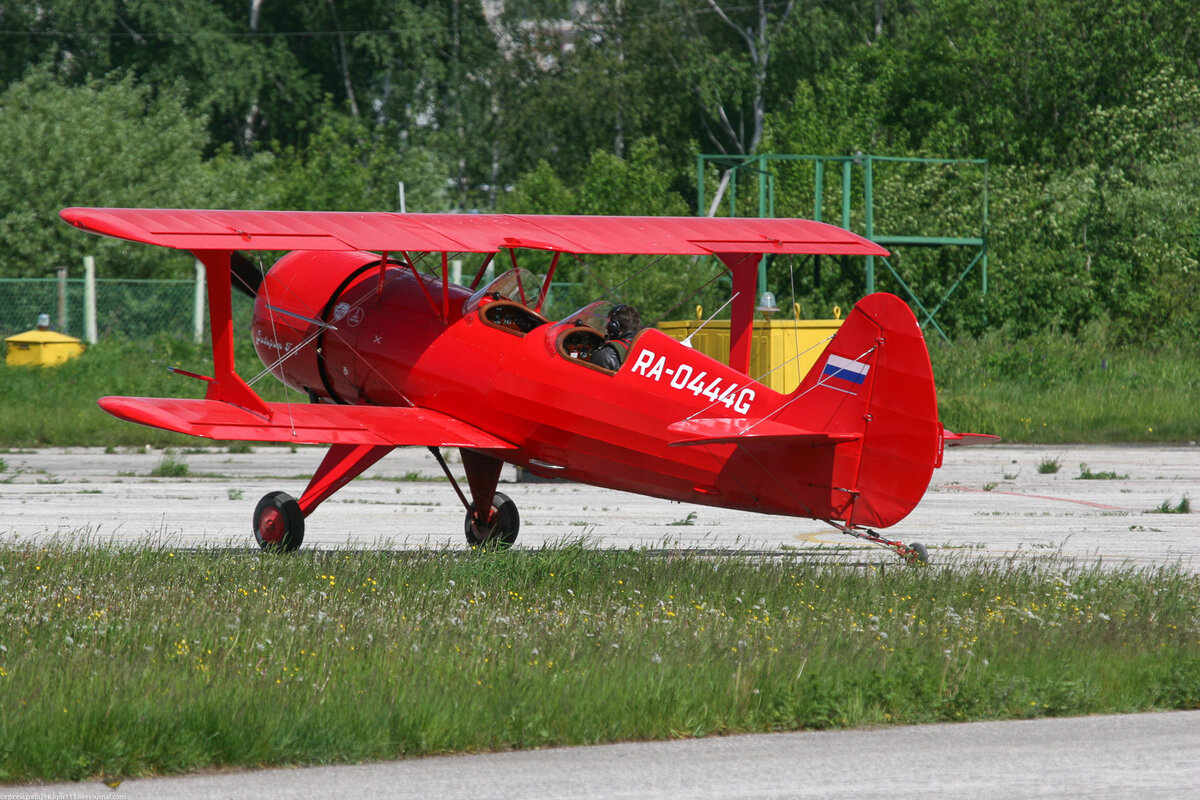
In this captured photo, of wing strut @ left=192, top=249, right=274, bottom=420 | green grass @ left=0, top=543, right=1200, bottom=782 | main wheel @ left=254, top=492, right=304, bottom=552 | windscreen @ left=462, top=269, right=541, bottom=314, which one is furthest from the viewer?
windscreen @ left=462, top=269, right=541, bottom=314

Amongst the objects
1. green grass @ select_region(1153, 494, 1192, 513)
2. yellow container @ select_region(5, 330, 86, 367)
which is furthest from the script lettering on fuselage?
yellow container @ select_region(5, 330, 86, 367)

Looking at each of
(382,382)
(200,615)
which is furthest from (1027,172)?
(200,615)

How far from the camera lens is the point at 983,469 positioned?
65.3ft

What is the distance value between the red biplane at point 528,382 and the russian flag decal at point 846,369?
2cm

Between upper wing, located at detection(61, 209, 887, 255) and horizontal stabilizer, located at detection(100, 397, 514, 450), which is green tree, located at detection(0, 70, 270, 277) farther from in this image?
horizontal stabilizer, located at detection(100, 397, 514, 450)

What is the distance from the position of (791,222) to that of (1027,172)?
24161 millimetres

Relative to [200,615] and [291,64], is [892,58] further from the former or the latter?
[200,615]

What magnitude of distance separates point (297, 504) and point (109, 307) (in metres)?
17.6

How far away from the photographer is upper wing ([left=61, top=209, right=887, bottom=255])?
35.7 feet

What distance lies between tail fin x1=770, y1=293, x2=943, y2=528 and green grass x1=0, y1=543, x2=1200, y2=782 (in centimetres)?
61

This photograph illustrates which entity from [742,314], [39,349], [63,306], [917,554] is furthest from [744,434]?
[63,306]

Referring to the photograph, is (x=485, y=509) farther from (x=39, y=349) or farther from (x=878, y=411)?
(x=39, y=349)

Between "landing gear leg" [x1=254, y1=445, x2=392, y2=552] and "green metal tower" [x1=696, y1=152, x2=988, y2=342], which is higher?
"green metal tower" [x1=696, y1=152, x2=988, y2=342]

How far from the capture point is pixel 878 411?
10188mm
